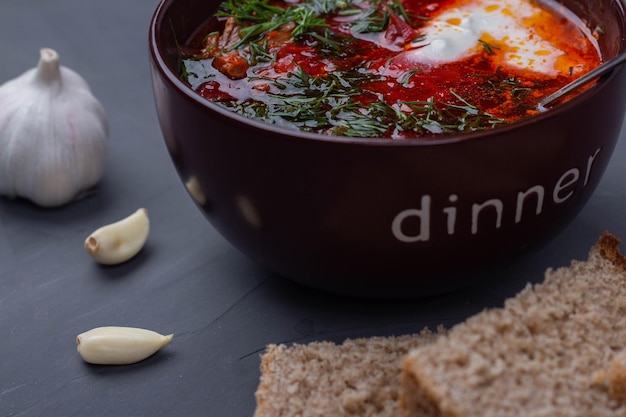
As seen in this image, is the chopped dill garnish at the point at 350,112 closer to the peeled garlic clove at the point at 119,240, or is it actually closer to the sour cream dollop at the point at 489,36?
the sour cream dollop at the point at 489,36

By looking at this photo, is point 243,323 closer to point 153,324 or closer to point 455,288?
point 153,324

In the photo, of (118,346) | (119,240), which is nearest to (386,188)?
(118,346)

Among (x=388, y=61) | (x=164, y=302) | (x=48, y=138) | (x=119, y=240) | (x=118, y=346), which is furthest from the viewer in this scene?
(x=48, y=138)

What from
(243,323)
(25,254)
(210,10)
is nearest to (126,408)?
(243,323)

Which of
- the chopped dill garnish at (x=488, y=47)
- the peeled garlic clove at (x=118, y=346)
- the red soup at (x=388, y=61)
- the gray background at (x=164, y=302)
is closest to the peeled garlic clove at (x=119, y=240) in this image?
the gray background at (x=164, y=302)

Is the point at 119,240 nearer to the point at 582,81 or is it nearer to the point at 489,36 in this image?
the point at 489,36

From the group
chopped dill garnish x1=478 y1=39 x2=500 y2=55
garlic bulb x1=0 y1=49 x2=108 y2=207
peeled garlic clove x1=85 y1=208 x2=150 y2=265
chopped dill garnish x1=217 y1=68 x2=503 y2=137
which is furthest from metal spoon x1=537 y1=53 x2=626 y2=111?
garlic bulb x1=0 y1=49 x2=108 y2=207

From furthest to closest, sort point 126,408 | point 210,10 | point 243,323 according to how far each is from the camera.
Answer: point 210,10
point 243,323
point 126,408
